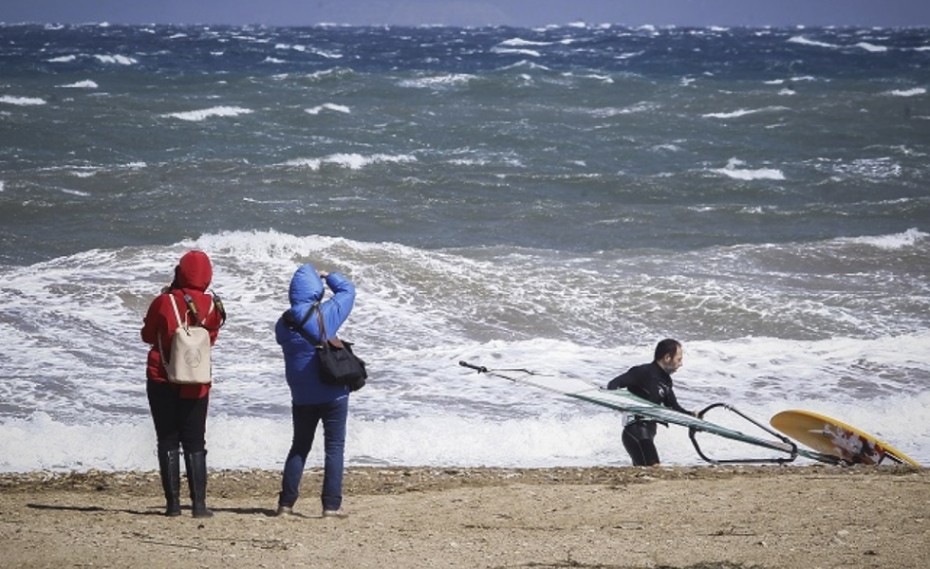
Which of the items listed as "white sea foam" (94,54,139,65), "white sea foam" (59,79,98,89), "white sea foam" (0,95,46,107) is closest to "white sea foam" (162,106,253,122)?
"white sea foam" (0,95,46,107)

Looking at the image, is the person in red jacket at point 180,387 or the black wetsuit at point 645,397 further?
the black wetsuit at point 645,397

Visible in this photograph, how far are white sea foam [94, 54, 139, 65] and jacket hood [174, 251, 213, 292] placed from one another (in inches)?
2068

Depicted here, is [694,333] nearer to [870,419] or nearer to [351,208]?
[870,419]

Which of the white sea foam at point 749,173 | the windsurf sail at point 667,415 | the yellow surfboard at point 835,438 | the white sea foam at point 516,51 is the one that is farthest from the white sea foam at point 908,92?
the windsurf sail at point 667,415

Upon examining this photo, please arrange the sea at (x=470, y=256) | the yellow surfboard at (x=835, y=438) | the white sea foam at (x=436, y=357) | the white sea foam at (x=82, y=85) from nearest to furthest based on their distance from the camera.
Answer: the yellow surfboard at (x=835, y=438) → the white sea foam at (x=436, y=357) → the sea at (x=470, y=256) → the white sea foam at (x=82, y=85)

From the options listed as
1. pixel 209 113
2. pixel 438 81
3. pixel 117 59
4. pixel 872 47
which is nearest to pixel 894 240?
pixel 209 113

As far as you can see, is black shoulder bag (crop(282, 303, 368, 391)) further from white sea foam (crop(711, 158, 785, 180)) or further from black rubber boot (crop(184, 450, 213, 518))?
white sea foam (crop(711, 158, 785, 180))

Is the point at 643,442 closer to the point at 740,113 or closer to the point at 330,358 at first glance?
the point at 330,358

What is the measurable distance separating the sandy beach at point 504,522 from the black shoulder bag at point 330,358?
0.72 meters

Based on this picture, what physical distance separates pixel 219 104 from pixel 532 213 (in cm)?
1839

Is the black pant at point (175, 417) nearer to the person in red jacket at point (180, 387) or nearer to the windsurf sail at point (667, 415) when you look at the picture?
the person in red jacket at point (180, 387)

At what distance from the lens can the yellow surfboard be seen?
8.98m

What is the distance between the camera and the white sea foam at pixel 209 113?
34062mm

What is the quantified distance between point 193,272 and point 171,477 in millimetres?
1041
